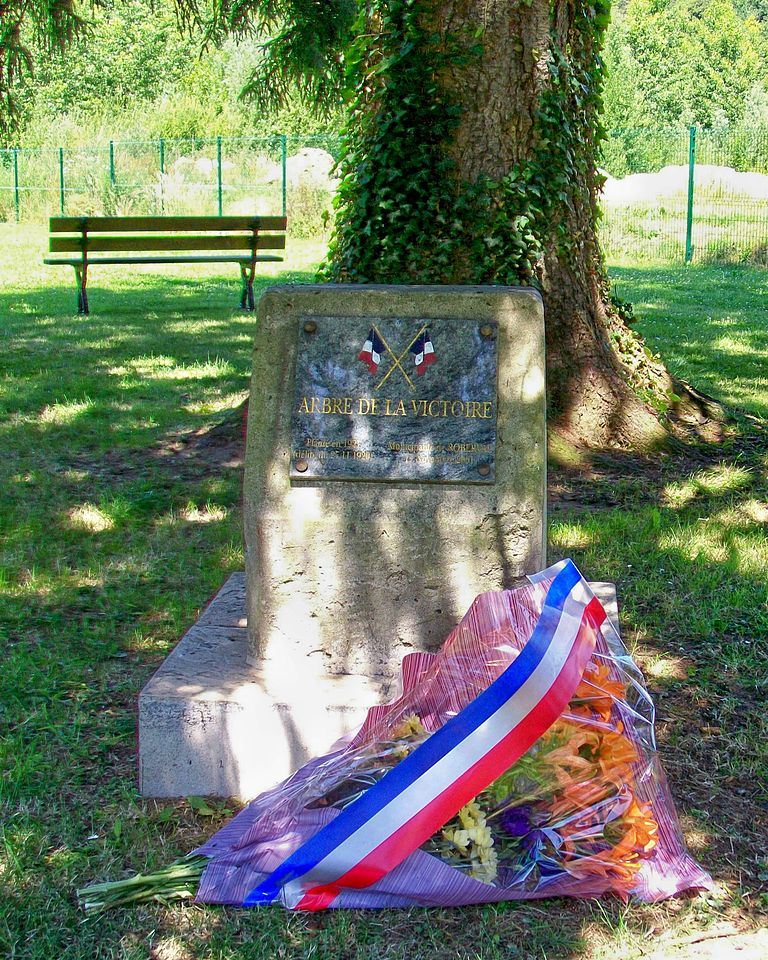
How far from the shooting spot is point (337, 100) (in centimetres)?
1077

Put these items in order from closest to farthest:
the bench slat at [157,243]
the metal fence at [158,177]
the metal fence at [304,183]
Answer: the bench slat at [157,243] < the metal fence at [304,183] < the metal fence at [158,177]

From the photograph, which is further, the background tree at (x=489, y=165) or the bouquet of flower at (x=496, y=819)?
the background tree at (x=489, y=165)

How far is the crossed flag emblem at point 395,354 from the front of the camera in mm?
3301

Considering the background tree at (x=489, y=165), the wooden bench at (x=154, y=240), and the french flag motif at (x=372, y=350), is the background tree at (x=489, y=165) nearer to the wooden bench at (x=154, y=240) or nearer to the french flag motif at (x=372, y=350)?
the french flag motif at (x=372, y=350)

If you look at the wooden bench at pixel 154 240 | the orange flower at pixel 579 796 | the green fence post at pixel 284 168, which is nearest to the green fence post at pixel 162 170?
the green fence post at pixel 284 168

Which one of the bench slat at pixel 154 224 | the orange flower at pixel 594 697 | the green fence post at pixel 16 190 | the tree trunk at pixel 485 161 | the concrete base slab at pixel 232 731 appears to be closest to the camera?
the orange flower at pixel 594 697

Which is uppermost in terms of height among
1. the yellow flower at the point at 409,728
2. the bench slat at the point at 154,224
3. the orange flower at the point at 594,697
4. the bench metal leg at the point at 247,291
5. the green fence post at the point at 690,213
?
the green fence post at the point at 690,213

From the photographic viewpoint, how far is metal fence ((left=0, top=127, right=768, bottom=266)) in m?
18.9

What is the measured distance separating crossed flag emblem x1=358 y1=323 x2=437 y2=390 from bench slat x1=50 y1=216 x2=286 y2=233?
30.7 feet

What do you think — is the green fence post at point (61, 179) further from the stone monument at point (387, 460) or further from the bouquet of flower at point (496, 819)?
the bouquet of flower at point (496, 819)

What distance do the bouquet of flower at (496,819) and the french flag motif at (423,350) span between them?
82cm

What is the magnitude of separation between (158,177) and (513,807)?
22.9 m

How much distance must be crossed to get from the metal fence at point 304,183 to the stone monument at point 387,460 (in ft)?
53.1

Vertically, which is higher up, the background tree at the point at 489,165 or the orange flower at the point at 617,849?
the background tree at the point at 489,165
